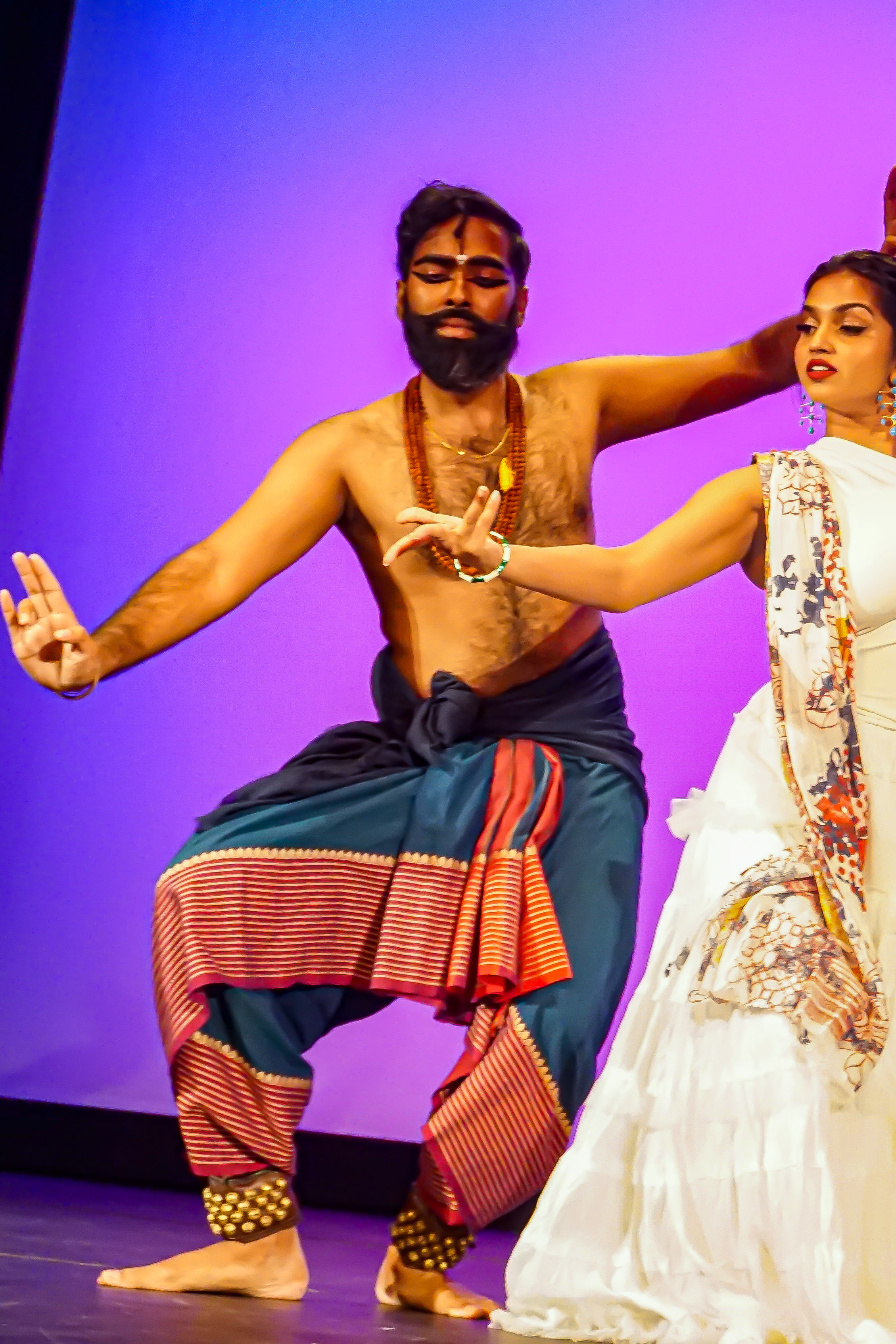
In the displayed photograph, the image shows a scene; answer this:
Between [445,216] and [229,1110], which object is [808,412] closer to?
[445,216]

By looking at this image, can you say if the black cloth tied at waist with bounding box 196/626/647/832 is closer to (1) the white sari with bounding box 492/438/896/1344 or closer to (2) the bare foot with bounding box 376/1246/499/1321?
(1) the white sari with bounding box 492/438/896/1344

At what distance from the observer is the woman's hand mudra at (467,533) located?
2.38 meters

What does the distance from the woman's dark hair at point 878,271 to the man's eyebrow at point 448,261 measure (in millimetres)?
764

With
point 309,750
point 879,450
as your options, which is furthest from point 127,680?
point 879,450

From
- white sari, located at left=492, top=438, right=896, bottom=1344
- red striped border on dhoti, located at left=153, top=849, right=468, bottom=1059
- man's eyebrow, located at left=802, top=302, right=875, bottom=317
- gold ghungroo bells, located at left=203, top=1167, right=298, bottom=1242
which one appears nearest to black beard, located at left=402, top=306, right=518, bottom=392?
man's eyebrow, located at left=802, top=302, right=875, bottom=317

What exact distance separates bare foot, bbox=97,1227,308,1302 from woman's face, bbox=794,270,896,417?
66.7 inches

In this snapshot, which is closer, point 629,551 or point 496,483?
point 629,551

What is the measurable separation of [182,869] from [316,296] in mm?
1856

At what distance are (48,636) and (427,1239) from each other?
125 centimetres

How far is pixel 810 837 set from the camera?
93.7 inches

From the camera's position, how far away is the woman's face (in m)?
2.71

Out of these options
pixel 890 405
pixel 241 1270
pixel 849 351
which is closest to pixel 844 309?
pixel 849 351

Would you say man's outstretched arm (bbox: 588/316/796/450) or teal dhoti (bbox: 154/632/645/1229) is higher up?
man's outstretched arm (bbox: 588/316/796/450)

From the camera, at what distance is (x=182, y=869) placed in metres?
2.83
